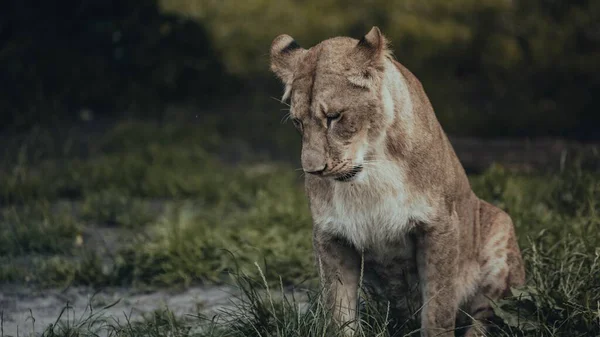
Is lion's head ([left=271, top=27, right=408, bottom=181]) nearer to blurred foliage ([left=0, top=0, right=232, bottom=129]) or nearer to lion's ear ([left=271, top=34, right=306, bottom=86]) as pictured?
lion's ear ([left=271, top=34, right=306, bottom=86])

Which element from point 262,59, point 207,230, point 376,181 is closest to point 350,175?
point 376,181

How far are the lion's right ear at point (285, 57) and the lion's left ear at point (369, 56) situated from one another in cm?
29

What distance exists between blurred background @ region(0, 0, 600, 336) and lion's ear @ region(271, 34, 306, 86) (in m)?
1.60

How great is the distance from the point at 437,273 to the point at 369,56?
949 mm

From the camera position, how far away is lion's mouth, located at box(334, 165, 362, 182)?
3.99 m

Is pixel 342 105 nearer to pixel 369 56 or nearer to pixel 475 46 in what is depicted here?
pixel 369 56

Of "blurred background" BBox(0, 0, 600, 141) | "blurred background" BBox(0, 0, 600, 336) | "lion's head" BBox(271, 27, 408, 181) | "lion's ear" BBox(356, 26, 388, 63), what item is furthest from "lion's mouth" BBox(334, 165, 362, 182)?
"blurred background" BBox(0, 0, 600, 141)

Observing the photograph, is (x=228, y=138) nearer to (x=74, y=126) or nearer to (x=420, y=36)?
(x=74, y=126)

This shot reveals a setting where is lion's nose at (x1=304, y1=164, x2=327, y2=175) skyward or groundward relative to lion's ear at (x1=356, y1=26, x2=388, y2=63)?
groundward

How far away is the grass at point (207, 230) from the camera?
4.31m

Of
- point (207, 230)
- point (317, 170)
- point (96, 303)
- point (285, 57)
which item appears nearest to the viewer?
point (317, 170)

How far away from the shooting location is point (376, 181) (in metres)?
4.10

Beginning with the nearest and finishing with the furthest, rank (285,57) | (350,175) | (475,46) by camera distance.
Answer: (350,175), (285,57), (475,46)

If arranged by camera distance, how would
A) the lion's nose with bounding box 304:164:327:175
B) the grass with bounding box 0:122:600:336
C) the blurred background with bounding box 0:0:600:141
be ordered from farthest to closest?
the blurred background with bounding box 0:0:600:141 → the grass with bounding box 0:122:600:336 → the lion's nose with bounding box 304:164:327:175
